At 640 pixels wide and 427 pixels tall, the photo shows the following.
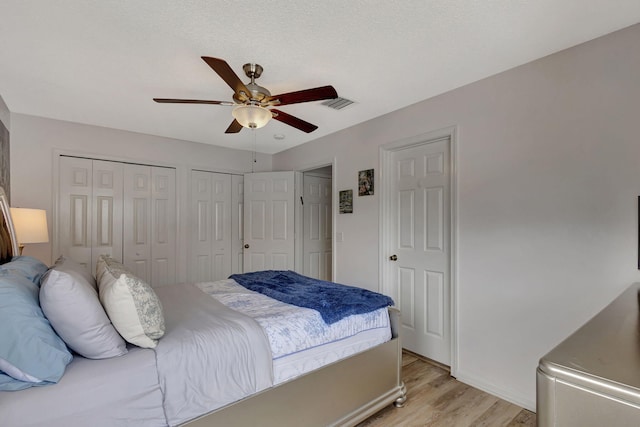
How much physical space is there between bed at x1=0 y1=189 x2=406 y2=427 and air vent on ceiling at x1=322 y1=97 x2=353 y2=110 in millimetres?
1878

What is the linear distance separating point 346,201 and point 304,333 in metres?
2.17

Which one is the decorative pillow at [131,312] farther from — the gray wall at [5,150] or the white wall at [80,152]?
the white wall at [80,152]

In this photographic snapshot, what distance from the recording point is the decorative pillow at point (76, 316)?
3.95ft

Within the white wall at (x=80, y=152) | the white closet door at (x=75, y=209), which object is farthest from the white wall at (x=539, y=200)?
the white closet door at (x=75, y=209)

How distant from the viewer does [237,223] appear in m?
4.68

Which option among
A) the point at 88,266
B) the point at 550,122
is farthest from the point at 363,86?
the point at 88,266

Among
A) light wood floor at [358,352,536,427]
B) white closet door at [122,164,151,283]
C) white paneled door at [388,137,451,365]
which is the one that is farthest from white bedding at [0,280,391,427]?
white closet door at [122,164,151,283]

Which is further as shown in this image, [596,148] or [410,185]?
[410,185]

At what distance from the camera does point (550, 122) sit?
6.95ft

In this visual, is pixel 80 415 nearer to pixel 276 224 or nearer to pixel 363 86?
pixel 363 86

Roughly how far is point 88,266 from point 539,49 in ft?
15.7

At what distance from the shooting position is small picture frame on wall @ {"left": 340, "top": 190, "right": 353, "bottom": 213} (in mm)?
3666

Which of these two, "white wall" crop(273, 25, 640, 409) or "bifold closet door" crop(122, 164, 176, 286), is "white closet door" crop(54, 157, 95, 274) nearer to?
"bifold closet door" crop(122, 164, 176, 286)

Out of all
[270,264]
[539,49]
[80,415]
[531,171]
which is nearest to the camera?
[80,415]
